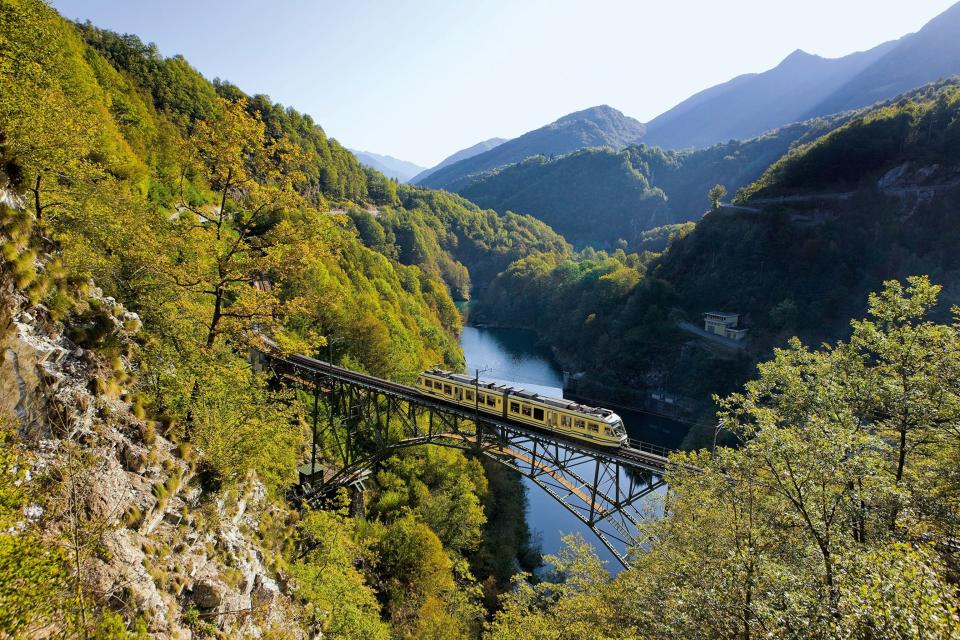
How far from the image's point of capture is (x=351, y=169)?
98312mm

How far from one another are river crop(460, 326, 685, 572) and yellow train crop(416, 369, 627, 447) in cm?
308

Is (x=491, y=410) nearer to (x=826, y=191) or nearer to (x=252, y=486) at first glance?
(x=252, y=486)

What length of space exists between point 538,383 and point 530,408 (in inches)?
1943

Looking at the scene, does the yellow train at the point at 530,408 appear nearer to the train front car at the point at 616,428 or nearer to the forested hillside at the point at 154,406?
the train front car at the point at 616,428

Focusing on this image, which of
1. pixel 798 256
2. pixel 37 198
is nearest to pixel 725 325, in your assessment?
pixel 798 256

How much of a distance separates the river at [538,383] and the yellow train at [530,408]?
3.08 metres

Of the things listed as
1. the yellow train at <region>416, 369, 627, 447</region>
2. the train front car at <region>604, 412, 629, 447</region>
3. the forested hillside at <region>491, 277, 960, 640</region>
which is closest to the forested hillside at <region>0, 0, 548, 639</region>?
the yellow train at <region>416, 369, 627, 447</region>

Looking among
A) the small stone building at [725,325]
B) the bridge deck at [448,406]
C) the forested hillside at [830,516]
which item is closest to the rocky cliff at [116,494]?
the bridge deck at [448,406]

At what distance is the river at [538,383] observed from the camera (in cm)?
3878

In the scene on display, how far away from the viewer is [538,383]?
7025cm

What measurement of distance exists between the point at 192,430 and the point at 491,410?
14101mm

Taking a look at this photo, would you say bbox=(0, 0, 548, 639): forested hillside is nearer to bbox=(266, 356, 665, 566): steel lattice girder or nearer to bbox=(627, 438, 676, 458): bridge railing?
bbox=(266, 356, 665, 566): steel lattice girder

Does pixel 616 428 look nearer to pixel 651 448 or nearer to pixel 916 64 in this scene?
pixel 651 448

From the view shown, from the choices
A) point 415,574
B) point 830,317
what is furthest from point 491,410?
point 830,317
